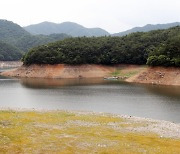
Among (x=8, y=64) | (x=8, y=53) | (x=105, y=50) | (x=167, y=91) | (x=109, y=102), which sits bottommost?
(x=109, y=102)

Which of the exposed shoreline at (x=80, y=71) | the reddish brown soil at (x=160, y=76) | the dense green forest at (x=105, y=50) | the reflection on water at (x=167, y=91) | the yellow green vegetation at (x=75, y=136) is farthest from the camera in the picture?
the dense green forest at (x=105, y=50)

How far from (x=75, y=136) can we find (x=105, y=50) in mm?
93791

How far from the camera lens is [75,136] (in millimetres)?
27500

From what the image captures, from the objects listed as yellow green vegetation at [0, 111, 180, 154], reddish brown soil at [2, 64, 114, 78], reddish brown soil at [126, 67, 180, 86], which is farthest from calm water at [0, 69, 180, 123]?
reddish brown soil at [2, 64, 114, 78]

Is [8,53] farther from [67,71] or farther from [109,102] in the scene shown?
[109,102]

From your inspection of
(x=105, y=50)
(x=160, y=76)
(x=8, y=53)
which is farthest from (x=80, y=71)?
(x=8, y=53)

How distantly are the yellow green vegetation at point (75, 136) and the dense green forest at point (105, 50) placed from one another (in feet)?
249

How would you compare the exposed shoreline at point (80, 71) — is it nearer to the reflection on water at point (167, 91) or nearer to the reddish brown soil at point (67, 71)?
the reddish brown soil at point (67, 71)

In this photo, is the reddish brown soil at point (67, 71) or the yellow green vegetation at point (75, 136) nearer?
the yellow green vegetation at point (75, 136)

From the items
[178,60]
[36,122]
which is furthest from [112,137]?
[178,60]

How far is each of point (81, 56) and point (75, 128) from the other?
277 feet

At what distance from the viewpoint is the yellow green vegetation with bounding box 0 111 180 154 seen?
77.3 ft

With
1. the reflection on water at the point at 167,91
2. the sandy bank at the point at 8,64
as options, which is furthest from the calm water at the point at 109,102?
the sandy bank at the point at 8,64

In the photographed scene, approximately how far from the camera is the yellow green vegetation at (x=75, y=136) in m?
23.5
